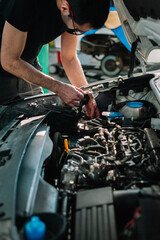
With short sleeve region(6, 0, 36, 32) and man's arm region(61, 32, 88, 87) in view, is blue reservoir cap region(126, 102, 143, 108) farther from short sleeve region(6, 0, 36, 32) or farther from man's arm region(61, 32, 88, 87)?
short sleeve region(6, 0, 36, 32)

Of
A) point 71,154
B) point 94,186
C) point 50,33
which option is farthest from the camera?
point 50,33

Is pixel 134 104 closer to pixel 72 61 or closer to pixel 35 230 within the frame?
pixel 72 61

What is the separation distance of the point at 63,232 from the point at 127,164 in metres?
0.54

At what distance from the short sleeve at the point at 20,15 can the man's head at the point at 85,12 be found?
0.21 metres

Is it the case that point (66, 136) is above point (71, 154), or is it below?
below

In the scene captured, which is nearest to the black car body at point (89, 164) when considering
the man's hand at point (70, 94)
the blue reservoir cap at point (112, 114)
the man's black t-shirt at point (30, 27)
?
the blue reservoir cap at point (112, 114)

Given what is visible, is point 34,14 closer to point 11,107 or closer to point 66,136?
point 11,107

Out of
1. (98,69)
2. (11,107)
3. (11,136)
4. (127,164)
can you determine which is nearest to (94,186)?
(127,164)

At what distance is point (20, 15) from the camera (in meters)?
1.52

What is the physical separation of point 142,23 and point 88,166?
0.91m

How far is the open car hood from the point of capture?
4.51 feet

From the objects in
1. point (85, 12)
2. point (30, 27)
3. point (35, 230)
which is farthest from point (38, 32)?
point (35, 230)

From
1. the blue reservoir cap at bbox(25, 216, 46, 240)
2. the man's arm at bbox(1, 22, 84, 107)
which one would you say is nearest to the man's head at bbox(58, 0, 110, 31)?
the man's arm at bbox(1, 22, 84, 107)

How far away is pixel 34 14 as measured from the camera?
5.30 ft
